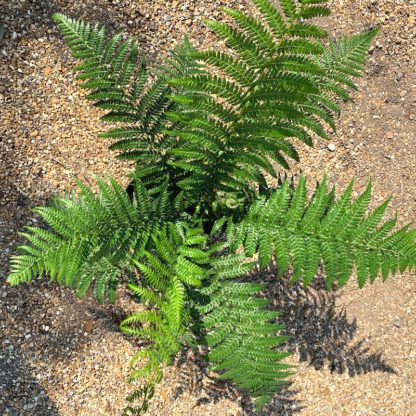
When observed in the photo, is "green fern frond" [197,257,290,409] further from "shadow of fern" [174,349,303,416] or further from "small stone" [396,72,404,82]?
"small stone" [396,72,404,82]

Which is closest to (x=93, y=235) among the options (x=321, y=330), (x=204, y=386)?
(x=204, y=386)

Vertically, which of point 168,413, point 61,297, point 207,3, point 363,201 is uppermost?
point 207,3

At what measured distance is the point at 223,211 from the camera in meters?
2.43

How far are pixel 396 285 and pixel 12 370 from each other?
2305 mm

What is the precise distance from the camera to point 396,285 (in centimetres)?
311

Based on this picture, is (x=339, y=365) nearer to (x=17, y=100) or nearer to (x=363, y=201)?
(x=363, y=201)

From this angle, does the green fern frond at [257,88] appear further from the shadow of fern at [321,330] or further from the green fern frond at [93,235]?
the shadow of fern at [321,330]

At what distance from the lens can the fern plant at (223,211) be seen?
1.74m

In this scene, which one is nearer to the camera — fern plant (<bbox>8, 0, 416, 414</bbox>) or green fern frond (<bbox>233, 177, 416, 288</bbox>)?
fern plant (<bbox>8, 0, 416, 414</bbox>)

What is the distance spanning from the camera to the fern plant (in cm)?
174

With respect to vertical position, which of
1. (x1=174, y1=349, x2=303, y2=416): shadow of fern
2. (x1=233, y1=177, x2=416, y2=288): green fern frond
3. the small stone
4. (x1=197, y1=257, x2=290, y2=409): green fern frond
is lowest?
(x1=174, y1=349, x2=303, y2=416): shadow of fern

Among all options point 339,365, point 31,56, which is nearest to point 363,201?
point 339,365

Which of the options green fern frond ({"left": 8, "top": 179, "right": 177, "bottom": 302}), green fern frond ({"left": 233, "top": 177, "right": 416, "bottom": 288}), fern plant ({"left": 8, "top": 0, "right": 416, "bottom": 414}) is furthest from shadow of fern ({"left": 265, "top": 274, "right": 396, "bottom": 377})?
green fern frond ({"left": 8, "top": 179, "right": 177, "bottom": 302})

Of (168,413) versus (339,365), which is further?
(339,365)
